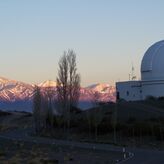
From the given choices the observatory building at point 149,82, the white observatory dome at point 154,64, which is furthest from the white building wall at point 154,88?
the white observatory dome at point 154,64

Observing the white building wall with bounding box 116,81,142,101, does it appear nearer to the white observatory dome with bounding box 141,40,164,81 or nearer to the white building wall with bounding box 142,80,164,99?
the white building wall with bounding box 142,80,164,99

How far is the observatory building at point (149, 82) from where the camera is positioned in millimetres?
92125

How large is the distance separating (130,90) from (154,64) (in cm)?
582

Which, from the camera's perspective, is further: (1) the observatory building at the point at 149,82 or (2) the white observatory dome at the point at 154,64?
(2) the white observatory dome at the point at 154,64

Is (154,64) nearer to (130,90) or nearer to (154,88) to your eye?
(154,88)

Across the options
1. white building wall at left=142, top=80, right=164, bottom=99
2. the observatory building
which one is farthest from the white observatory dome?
white building wall at left=142, top=80, right=164, bottom=99

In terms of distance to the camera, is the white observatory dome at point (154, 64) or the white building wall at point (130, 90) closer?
the white observatory dome at point (154, 64)

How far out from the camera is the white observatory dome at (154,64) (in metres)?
93.0

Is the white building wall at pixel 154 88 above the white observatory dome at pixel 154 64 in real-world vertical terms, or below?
below

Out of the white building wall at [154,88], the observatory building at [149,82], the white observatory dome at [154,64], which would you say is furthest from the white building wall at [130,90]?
the white observatory dome at [154,64]

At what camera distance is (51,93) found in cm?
8375

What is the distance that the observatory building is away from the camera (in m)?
92.1

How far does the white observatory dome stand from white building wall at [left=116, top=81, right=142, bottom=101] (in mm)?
1743

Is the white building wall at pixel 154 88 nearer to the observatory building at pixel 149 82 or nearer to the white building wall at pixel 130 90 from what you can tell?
the observatory building at pixel 149 82
